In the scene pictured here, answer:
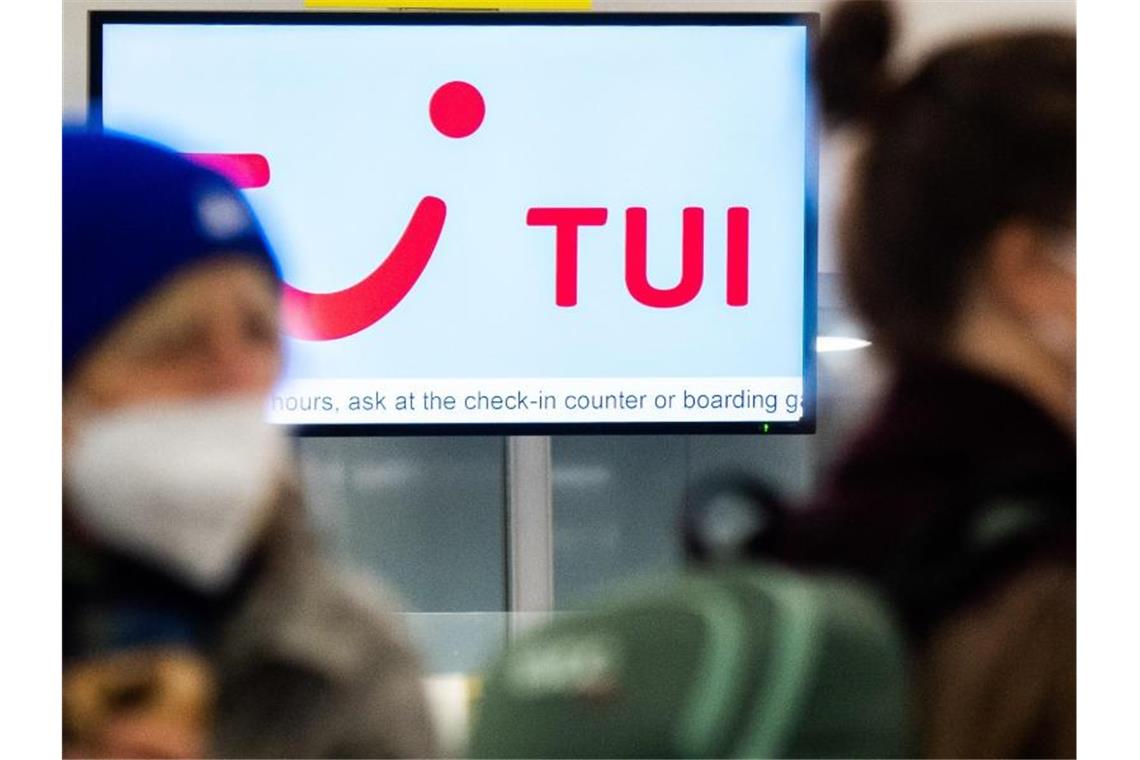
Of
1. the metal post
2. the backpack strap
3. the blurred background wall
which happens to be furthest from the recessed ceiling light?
the metal post

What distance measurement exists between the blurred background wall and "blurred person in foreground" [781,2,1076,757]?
25mm

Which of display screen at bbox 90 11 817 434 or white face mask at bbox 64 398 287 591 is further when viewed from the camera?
display screen at bbox 90 11 817 434

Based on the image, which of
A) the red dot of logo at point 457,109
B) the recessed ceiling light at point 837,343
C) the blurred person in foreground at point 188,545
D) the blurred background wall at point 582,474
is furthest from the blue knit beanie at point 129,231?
the recessed ceiling light at point 837,343

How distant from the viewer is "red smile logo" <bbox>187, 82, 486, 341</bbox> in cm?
103

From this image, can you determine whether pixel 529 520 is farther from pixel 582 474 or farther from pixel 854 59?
pixel 854 59

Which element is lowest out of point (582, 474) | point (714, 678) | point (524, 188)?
point (714, 678)

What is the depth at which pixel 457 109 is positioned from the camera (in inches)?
46.3

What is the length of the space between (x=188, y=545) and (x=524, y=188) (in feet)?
1.49

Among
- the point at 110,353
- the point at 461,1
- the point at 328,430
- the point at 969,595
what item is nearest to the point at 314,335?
the point at 328,430

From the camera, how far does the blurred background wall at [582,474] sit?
946 millimetres

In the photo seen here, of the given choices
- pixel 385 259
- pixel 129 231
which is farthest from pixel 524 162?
pixel 129 231

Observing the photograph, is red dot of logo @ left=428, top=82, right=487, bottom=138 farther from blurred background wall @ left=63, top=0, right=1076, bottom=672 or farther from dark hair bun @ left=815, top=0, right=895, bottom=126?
dark hair bun @ left=815, top=0, right=895, bottom=126
